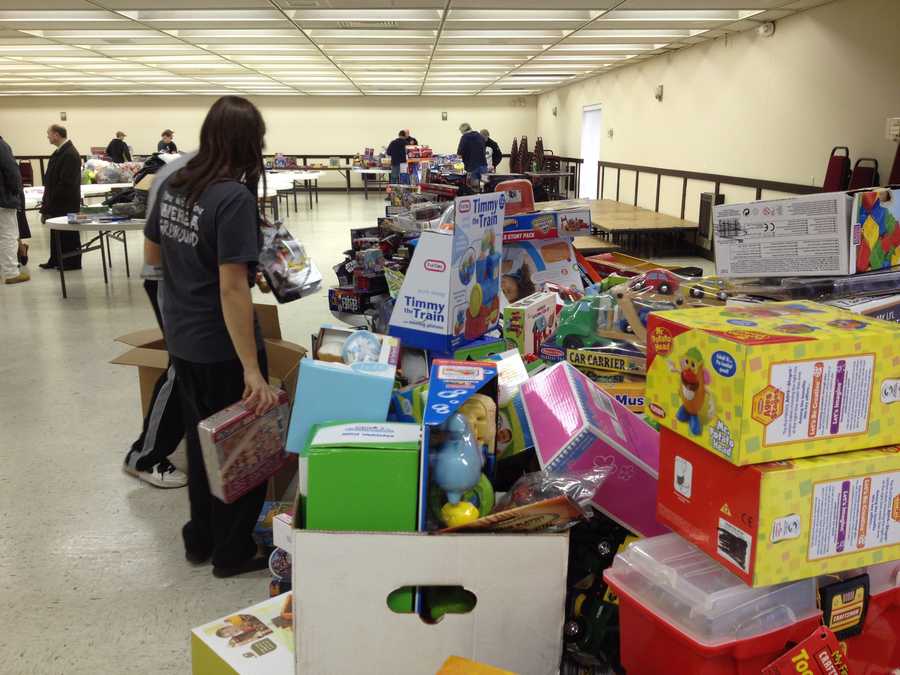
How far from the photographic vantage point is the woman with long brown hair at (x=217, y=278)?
203 centimetres

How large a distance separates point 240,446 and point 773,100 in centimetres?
677

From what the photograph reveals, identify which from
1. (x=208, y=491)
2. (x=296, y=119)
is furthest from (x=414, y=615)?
(x=296, y=119)

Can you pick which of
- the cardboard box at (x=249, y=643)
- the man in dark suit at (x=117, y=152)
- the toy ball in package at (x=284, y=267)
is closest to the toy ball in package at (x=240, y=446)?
the toy ball in package at (x=284, y=267)

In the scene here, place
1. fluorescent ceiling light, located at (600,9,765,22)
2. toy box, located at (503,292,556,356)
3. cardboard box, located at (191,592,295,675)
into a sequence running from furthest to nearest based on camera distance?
fluorescent ceiling light, located at (600,9,765,22) < toy box, located at (503,292,556,356) < cardboard box, located at (191,592,295,675)

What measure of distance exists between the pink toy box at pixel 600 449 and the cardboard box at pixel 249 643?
641mm

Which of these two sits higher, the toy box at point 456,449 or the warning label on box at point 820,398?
the warning label on box at point 820,398

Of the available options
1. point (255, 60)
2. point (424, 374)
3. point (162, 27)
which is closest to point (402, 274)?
point (424, 374)

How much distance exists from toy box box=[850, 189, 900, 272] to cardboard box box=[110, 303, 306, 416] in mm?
2029

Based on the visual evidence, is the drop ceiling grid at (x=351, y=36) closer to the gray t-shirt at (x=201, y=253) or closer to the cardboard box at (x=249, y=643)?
the gray t-shirt at (x=201, y=253)

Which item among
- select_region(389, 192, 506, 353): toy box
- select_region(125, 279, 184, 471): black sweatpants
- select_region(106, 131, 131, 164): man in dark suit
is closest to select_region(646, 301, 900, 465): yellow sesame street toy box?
select_region(389, 192, 506, 353): toy box

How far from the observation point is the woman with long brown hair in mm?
2027

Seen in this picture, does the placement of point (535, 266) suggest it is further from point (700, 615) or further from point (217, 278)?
point (700, 615)

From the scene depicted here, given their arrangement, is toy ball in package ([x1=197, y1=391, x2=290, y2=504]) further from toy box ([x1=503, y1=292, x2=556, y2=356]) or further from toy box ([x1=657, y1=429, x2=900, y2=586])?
toy box ([x1=657, y1=429, x2=900, y2=586])

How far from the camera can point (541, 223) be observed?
3.27m
